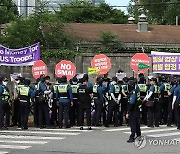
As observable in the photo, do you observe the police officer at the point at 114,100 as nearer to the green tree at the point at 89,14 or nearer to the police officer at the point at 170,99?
Answer: the police officer at the point at 170,99

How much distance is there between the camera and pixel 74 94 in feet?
54.1

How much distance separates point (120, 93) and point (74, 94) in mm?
1676

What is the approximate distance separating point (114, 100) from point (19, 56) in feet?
21.1

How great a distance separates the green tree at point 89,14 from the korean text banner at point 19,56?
2900 cm

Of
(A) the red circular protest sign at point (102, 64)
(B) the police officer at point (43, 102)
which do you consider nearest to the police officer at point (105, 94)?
(B) the police officer at point (43, 102)

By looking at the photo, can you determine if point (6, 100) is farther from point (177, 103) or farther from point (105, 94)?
point (177, 103)

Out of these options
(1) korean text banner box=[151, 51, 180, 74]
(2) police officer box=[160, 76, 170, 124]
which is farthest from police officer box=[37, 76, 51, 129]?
(1) korean text banner box=[151, 51, 180, 74]

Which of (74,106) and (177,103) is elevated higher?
(177,103)

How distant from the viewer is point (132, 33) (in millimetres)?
40000

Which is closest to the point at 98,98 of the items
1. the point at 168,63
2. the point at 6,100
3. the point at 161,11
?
the point at 6,100

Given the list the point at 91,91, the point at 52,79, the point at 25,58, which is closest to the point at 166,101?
the point at 91,91

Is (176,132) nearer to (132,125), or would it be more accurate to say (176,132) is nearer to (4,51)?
(132,125)

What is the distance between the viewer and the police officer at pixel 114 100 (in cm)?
1611

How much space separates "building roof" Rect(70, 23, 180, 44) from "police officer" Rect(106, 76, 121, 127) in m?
18.9
